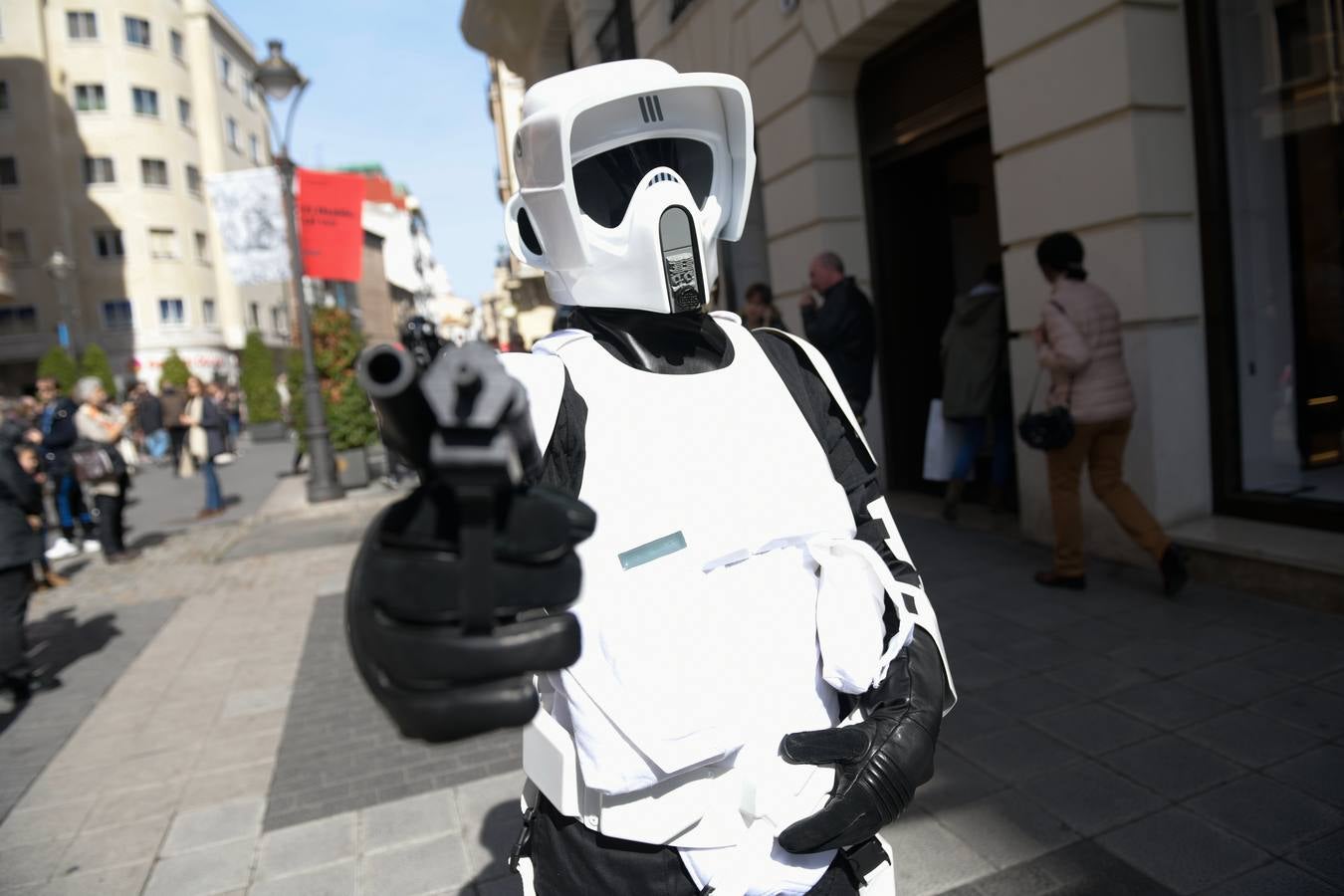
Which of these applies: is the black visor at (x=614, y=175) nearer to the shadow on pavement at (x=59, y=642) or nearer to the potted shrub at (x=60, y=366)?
the shadow on pavement at (x=59, y=642)

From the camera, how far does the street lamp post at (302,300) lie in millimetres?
11398

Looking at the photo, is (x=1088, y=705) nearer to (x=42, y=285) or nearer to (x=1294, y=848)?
(x=1294, y=848)

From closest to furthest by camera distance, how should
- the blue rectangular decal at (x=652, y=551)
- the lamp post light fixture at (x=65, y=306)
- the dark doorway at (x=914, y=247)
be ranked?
the blue rectangular decal at (x=652, y=551) < the dark doorway at (x=914, y=247) < the lamp post light fixture at (x=65, y=306)

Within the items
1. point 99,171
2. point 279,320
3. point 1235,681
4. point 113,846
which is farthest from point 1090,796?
point 279,320

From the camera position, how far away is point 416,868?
115 inches

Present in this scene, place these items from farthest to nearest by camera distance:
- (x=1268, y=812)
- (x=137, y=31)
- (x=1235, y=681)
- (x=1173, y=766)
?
1. (x=137, y=31)
2. (x=1235, y=681)
3. (x=1173, y=766)
4. (x=1268, y=812)

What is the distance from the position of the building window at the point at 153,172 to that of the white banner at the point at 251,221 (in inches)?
1319

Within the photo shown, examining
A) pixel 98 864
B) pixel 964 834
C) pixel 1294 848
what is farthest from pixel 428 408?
pixel 98 864

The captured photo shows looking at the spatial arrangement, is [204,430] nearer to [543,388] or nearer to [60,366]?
[543,388]

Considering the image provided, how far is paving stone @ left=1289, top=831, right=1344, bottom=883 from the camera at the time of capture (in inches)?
92.7

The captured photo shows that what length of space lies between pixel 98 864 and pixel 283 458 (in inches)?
747

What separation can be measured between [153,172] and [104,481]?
37807 mm

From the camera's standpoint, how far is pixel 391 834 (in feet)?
10.4

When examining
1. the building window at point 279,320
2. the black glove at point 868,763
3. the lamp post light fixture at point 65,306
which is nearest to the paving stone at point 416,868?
the black glove at point 868,763
